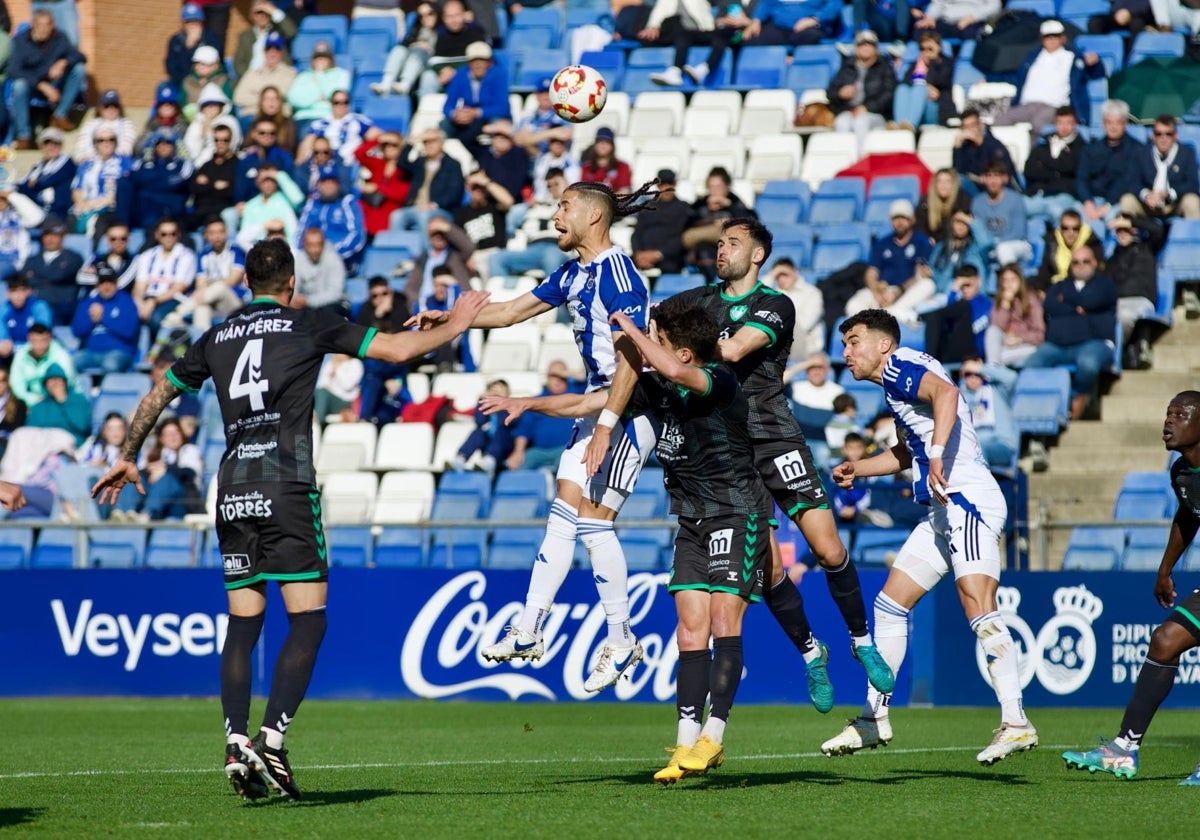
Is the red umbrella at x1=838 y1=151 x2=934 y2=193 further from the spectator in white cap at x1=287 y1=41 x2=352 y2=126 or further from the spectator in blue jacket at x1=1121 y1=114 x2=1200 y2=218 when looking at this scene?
the spectator in white cap at x1=287 y1=41 x2=352 y2=126

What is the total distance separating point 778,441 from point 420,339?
107 inches

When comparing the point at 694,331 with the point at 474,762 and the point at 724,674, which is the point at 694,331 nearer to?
the point at 724,674

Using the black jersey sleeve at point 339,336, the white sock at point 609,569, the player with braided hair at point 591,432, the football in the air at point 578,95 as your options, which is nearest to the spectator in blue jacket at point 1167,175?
the football in the air at point 578,95

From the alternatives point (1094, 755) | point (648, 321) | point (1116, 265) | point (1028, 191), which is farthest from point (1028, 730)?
point (1028, 191)

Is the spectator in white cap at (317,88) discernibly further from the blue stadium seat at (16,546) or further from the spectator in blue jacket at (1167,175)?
the spectator in blue jacket at (1167,175)

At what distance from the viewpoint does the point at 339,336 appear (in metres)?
8.66

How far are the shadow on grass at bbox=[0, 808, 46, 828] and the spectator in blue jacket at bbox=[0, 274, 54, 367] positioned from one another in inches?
609

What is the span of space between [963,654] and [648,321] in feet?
25.6

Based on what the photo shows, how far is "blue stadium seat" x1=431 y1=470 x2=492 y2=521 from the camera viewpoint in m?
18.8

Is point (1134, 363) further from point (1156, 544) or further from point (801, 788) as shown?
point (801, 788)

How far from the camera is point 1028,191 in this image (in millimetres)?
20953

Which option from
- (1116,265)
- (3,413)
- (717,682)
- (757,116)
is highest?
(757,116)

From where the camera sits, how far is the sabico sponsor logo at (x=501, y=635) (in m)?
16.9

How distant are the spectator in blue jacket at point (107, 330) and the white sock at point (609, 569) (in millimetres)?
13687
